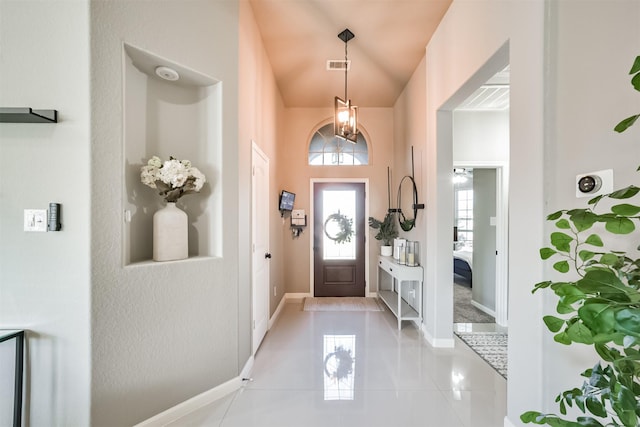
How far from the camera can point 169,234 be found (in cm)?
189

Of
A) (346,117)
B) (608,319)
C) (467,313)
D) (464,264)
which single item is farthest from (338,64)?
(464,264)

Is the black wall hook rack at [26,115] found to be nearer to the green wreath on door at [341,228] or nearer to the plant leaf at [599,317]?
the plant leaf at [599,317]

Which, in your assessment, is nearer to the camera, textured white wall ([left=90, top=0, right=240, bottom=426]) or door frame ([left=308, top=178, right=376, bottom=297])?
textured white wall ([left=90, top=0, right=240, bottom=426])

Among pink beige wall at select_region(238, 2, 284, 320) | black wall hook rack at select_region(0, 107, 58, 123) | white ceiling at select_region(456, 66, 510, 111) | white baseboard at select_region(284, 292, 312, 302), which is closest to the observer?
black wall hook rack at select_region(0, 107, 58, 123)

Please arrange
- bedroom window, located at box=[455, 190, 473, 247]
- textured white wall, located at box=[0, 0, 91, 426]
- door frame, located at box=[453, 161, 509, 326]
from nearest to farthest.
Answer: textured white wall, located at box=[0, 0, 91, 426] < door frame, located at box=[453, 161, 509, 326] < bedroom window, located at box=[455, 190, 473, 247]

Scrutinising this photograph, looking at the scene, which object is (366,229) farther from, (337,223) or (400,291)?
(400,291)

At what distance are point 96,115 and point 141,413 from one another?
6.24 ft

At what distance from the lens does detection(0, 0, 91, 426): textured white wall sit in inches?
59.4

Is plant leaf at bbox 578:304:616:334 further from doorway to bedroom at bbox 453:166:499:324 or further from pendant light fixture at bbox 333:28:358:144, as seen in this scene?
doorway to bedroom at bbox 453:166:499:324

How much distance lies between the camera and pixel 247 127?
2.57m

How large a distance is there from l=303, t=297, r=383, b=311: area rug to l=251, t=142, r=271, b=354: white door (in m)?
1.12

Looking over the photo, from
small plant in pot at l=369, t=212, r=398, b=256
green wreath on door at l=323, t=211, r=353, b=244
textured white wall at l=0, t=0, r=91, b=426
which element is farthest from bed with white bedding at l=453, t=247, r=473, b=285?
textured white wall at l=0, t=0, r=91, b=426

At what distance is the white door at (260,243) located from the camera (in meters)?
2.77

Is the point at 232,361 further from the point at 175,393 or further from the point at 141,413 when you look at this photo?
the point at 141,413
